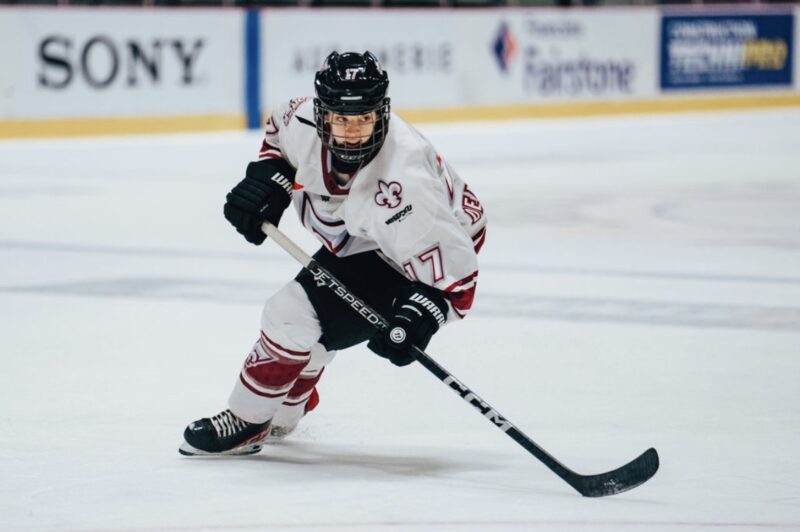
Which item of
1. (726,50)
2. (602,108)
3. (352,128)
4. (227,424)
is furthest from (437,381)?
(726,50)

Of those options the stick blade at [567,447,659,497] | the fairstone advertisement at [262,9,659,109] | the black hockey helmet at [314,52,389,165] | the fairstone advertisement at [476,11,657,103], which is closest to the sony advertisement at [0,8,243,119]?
the fairstone advertisement at [262,9,659,109]

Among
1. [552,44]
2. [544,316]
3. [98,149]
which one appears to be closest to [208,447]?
[544,316]

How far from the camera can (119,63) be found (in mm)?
11836

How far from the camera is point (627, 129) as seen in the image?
1398cm

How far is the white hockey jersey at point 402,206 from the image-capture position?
301 cm

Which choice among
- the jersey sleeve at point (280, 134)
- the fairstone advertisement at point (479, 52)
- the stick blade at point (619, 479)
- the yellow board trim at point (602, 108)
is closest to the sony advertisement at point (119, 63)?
the fairstone advertisement at point (479, 52)

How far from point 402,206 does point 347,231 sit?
0.80 feet

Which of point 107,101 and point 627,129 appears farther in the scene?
point 627,129

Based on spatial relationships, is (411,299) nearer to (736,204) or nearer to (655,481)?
(655,481)

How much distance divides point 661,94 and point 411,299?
43.7 feet

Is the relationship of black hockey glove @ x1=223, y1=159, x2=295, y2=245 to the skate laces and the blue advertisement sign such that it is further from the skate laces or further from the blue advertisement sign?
the blue advertisement sign

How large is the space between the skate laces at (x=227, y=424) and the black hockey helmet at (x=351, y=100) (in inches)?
24.4

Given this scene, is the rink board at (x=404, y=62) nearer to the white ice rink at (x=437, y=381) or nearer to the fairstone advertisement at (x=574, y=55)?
the fairstone advertisement at (x=574, y=55)

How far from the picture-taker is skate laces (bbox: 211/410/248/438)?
10.6 feet
